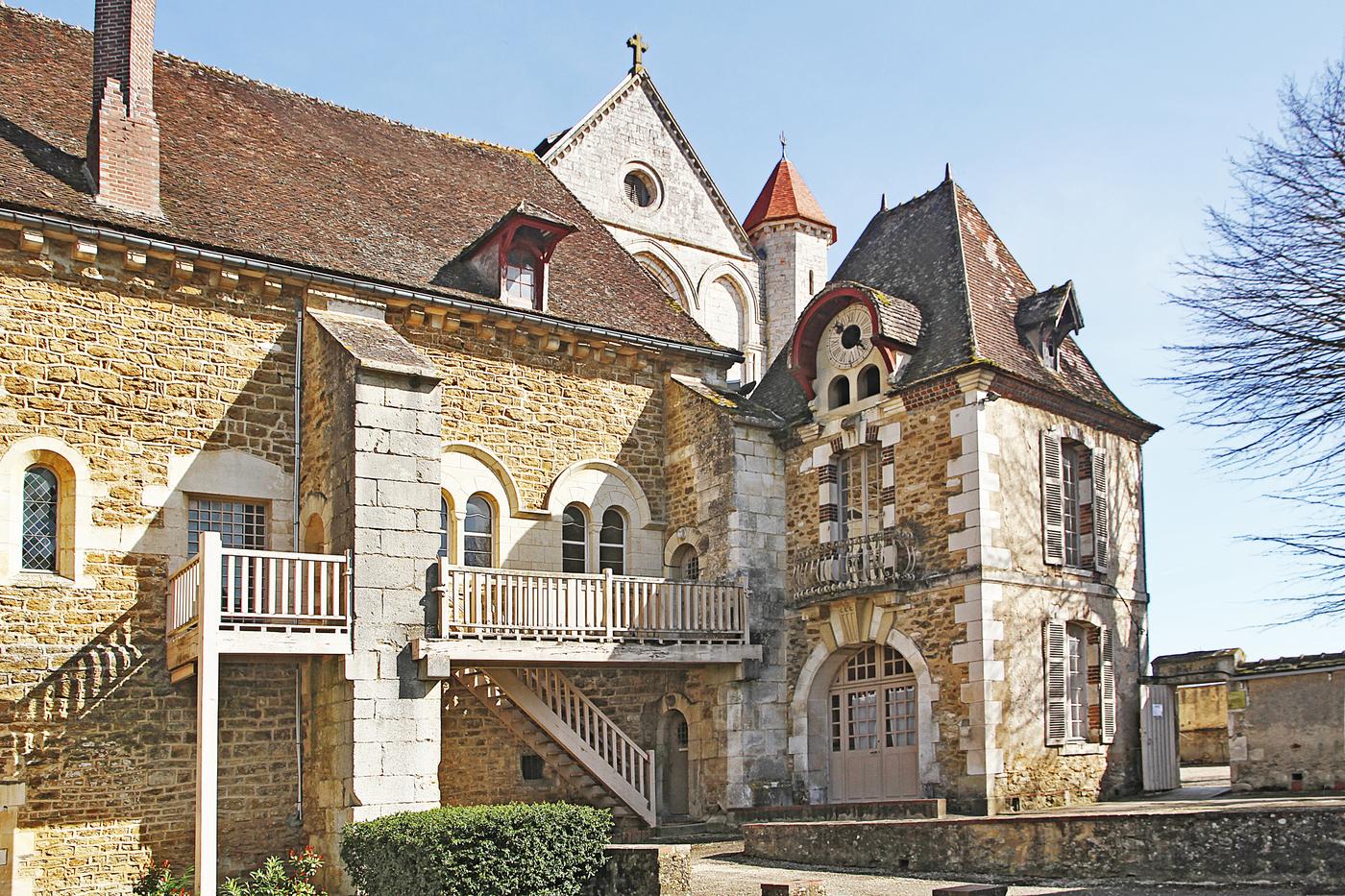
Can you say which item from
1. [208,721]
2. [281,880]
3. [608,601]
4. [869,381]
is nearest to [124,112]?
[208,721]

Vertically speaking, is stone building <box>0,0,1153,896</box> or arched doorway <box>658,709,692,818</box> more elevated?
stone building <box>0,0,1153,896</box>

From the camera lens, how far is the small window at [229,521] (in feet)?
50.1

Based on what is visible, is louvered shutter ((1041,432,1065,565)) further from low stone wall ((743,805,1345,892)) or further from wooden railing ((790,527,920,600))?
low stone wall ((743,805,1345,892))

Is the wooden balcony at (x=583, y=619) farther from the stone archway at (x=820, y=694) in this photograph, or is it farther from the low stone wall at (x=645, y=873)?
the low stone wall at (x=645, y=873)

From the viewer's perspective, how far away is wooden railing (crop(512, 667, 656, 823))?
16344mm

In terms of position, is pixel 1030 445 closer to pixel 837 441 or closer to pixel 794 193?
pixel 837 441

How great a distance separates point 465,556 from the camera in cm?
1695

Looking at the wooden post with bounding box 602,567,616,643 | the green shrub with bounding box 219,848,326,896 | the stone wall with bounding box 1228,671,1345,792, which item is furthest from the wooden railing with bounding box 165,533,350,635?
the stone wall with bounding box 1228,671,1345,792

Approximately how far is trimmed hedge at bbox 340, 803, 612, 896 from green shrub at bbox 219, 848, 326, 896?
1572 millimetres

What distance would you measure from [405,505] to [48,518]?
3588 millimetres

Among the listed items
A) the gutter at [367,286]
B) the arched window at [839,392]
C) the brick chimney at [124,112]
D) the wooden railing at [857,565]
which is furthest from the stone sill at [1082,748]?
the brick chimney at [124,112]

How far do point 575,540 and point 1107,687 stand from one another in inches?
266

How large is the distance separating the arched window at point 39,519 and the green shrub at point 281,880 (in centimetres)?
370

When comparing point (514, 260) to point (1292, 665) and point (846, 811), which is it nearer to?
point (846, 811)
